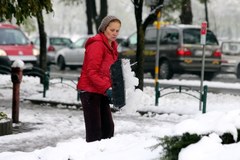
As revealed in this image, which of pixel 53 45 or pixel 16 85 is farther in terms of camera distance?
pixel 53 45

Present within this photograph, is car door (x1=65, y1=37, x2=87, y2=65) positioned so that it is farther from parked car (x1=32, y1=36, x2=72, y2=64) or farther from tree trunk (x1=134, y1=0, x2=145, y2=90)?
tree trunk (x1=134, y1=0, x2=145, y2=90)

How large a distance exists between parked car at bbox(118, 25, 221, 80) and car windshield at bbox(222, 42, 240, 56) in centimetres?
384

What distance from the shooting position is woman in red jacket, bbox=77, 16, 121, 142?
6711 mm

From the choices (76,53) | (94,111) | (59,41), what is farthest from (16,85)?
(59,41)

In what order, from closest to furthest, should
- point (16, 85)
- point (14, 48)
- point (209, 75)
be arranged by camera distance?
point (16, 85)
point (14, 48)
point (209, 75)

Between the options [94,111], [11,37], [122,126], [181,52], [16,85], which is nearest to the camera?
[94,111]

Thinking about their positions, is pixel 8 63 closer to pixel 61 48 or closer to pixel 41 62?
pixel 41 62

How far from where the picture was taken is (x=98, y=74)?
6.73 meters

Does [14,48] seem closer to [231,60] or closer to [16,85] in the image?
[16,85]

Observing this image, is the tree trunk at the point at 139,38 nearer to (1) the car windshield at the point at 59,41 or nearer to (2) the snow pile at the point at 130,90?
(2) the snow pile at the point at 130,90

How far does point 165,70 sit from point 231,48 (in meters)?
5.76

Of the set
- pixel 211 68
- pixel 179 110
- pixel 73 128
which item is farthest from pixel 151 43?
pixel 73 128

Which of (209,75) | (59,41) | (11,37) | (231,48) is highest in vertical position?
(11,37)

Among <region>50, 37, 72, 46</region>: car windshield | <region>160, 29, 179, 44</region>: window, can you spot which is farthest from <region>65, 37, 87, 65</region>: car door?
<region>160, 29, 179, 44</region>: window
